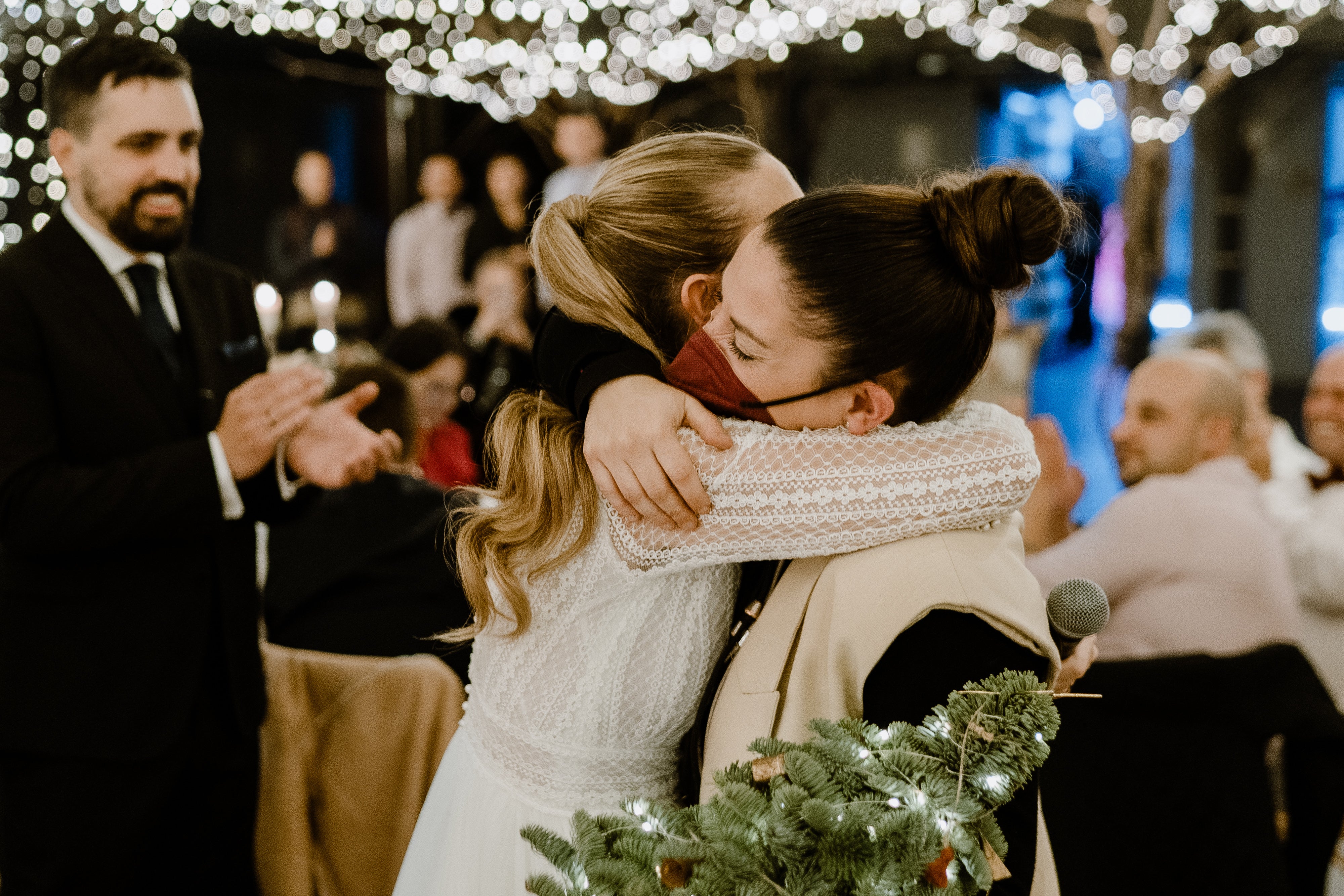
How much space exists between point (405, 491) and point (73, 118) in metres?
1.09

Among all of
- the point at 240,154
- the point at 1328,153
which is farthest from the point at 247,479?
the point at 1328,153

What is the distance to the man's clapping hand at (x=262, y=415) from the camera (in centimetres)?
178

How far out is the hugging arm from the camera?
3.24ft

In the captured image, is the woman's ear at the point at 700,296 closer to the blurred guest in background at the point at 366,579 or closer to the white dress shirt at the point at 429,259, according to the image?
the blurred guest in background at the point at 366,579

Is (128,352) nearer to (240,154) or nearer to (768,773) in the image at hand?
(768,773)

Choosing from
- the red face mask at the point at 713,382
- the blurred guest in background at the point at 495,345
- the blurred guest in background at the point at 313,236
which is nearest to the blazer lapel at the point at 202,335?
the red face mask at the point at 713,382

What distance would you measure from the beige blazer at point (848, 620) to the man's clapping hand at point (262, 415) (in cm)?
102

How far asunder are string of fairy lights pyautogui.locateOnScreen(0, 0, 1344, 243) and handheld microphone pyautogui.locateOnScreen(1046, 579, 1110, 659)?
610 cm

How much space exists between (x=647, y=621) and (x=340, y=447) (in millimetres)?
1025

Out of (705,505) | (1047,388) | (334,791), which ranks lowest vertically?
(1047,388)

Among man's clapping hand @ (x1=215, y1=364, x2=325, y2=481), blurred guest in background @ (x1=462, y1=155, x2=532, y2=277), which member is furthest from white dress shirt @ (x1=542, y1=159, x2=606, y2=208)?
man's clapping hand @ (x1=215, y1=364, x2=325, y2=481)

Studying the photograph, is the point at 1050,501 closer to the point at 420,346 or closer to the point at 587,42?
the point at 420,346

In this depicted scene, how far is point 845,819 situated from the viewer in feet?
2.41

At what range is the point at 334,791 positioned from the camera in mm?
2201
